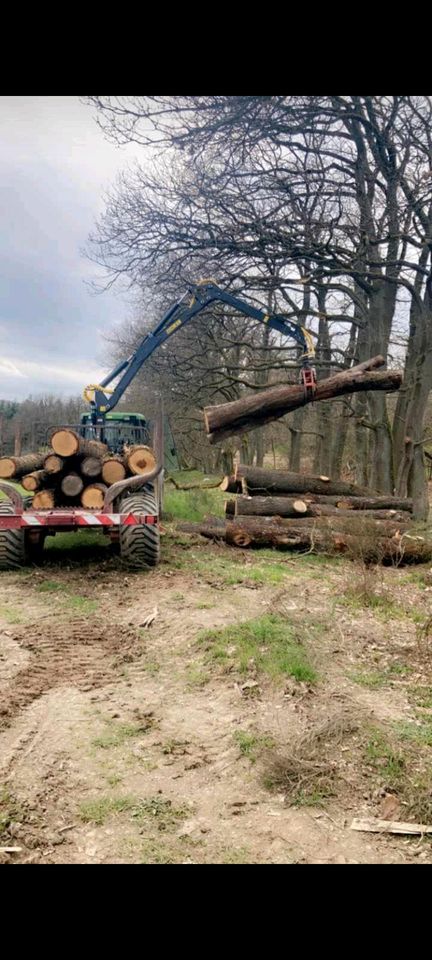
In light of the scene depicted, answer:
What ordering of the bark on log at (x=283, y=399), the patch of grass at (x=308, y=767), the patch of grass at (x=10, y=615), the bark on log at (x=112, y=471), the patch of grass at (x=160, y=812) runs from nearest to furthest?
1. the patch of grass at (x=160, y=812)
2. the patch of grass at (x=308, y=767)
3. the patch of grass at (x=10, y=615)
4. the bark on log at (x=112, y=471)
5. the bark on log at (x=283, y=399)

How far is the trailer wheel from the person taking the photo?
8.16 m

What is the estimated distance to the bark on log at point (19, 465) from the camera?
30.1 ft

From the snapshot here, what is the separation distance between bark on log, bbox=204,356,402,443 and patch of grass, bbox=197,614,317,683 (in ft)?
17.9

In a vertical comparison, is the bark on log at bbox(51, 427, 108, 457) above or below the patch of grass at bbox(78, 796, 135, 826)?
above

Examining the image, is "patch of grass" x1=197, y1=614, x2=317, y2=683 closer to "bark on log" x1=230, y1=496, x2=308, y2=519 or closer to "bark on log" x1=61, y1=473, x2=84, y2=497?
"bark on log" x1=61, y1=473, x2=84, y2=497

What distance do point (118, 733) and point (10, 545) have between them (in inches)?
201

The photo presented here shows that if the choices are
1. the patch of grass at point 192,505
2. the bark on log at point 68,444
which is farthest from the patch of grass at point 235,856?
the patch of grass at point 192,505

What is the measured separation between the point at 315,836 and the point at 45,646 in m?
→ 3.36

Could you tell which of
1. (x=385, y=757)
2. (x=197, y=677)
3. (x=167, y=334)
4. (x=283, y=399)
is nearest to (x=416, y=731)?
(x=385, y=757)

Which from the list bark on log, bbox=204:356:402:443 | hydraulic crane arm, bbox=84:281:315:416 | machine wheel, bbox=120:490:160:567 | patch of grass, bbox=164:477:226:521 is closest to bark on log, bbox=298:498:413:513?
bark on log, bbox=204:356:402:443

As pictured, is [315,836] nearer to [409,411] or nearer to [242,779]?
[242,779]

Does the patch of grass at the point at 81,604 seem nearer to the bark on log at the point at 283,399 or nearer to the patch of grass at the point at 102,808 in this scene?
the patch of grass at the point at 102,808

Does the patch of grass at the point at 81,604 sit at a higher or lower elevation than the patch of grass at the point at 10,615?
higher

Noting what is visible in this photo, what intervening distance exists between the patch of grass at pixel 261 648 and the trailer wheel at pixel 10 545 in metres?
3.79
